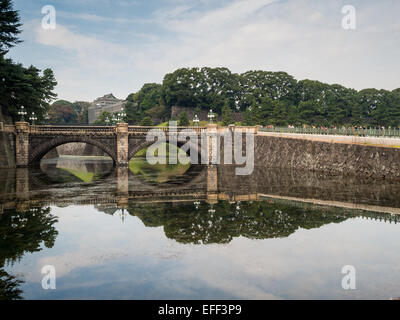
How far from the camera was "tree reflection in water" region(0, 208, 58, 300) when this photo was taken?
41.1ft

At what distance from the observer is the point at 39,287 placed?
12430 mm

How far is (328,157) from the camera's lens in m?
47.5

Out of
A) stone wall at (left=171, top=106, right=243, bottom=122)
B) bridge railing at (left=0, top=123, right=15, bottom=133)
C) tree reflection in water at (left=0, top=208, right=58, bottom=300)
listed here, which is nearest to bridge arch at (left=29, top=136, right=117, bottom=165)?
bridge railing at (left=0, top=123, right=15, bottom=133)

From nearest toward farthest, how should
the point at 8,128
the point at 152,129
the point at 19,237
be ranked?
the point at 19,237, the point at 8,128, the point at 152,129

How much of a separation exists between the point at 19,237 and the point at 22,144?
50.9m

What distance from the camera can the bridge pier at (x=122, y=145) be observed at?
209 feet

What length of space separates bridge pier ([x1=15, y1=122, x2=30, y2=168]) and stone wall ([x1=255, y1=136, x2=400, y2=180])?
42463 millimetres

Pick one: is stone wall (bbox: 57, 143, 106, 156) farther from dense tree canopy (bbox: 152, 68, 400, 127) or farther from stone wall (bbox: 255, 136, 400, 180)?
stone wall (bbox: 255, 136, 400, 180)

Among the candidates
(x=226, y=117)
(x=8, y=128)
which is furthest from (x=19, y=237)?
(x=226, y=117)

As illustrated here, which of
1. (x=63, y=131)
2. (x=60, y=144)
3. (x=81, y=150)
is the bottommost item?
(x=81, y=150)

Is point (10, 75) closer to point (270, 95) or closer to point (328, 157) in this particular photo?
point (328, 157)

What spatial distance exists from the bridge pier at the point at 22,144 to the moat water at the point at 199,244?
110ft
